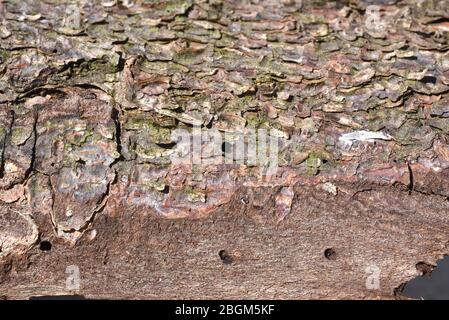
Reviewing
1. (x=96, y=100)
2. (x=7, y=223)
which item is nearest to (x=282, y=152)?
(x=96, y=100)

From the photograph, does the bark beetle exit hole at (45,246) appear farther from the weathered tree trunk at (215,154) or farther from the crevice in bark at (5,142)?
the crevice in bark at (5,142)

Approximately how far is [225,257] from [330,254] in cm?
27

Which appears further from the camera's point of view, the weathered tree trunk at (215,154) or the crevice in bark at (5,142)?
the crevice in bark at (5,142)

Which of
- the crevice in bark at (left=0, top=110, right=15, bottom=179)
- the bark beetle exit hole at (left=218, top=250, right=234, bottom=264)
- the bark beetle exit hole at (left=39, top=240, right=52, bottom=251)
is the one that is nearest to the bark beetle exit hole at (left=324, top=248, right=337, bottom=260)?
the bark beetle exit hole at (left=218, top=250, right=234, bottom=264)

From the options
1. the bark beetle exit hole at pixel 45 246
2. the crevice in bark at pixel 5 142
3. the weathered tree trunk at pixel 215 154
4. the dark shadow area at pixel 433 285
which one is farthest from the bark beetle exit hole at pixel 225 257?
the dark shadow area at pixel 433 285

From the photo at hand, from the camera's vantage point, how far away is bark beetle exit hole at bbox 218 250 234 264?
5.37 feet

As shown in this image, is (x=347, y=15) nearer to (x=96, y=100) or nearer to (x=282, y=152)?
(x=282, y=152)

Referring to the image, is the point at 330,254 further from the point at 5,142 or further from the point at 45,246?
the point at 5,142

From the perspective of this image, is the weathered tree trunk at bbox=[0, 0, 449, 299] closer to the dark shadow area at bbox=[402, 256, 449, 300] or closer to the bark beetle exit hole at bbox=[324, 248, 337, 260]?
the bark beetle exit hole at bbox=[324, 248, 337, 260]

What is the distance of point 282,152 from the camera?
1589 millimetres

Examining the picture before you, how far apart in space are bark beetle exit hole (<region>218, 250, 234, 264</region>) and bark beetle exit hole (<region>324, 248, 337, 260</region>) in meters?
0.24

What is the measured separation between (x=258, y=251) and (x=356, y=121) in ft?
1.34

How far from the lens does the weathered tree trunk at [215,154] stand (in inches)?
56.6

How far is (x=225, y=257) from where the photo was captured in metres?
1.64
